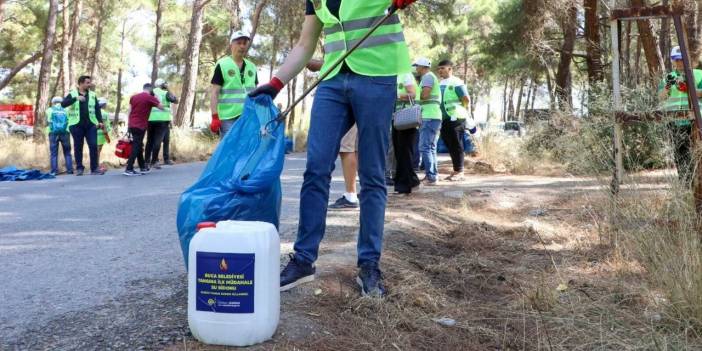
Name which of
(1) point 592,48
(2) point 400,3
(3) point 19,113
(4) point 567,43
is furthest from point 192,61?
(3) point 19,113

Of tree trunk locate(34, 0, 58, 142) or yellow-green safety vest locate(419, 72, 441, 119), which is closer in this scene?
yellow-green safety vest locate(419, 72, 441, 119)

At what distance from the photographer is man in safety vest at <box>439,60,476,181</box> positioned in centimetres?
953

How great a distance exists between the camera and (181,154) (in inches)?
639

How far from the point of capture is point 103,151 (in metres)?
15.5

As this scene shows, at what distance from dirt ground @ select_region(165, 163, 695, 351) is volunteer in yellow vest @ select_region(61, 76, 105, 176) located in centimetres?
745

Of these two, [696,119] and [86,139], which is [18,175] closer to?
[86,139]

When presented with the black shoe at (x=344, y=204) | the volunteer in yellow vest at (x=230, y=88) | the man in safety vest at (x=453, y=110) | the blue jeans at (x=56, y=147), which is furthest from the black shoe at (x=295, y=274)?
the blue jeans at (x=56, y=147)

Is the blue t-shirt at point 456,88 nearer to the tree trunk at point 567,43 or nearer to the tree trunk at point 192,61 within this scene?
the tree trunk at point 567,43

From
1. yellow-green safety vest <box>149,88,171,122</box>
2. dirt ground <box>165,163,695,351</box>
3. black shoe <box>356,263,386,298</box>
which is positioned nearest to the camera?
dirt ground <box>165,163,695,351</box>

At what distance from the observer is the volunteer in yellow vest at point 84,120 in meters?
11.7

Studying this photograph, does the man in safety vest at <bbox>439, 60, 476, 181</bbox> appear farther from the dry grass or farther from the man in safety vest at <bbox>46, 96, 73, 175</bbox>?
the dry grass

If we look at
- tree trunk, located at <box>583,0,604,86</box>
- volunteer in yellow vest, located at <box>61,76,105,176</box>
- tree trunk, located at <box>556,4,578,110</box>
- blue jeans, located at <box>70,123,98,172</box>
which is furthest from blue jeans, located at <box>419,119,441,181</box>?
tree trunk, located at <box>583,0,604,86</box>

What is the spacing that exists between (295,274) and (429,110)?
19.1 feet

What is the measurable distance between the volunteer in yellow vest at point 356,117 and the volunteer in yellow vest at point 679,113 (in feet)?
5.83
